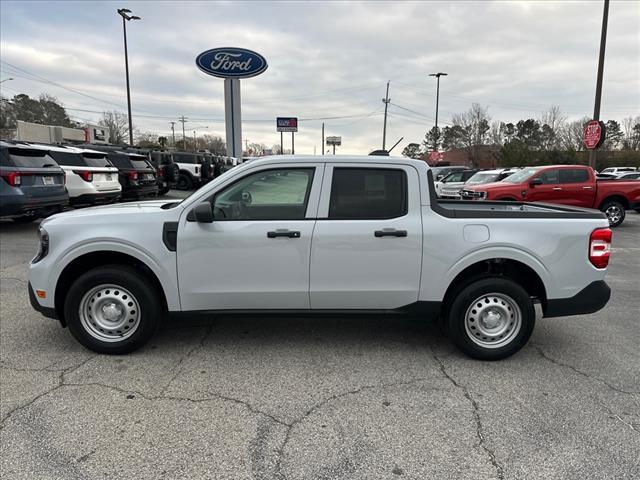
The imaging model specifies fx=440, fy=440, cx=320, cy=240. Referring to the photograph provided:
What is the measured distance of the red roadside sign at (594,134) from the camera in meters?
18.0

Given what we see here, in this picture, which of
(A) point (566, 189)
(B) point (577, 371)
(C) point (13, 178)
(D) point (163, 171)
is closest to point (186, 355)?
(B) point (577, 371)

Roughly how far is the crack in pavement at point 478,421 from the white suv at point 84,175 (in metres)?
10.2

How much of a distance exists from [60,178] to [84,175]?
4.73 ft

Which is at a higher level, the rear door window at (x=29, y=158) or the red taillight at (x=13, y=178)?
the rear door window at (x=29, y=158)

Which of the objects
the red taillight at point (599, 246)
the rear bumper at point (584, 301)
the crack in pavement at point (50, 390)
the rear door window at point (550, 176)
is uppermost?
the rear door window at point (550, 176)

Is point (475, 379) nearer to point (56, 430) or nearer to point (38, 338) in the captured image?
point (56, 430)

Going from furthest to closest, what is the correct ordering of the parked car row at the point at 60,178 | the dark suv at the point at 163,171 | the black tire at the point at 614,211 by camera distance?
the dark suv at the point at 163,171
the black tire at the point at 614,211
the parked car row at the point at 60,178

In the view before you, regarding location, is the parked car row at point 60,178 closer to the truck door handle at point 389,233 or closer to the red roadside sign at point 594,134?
the truck door handle at point 389,233

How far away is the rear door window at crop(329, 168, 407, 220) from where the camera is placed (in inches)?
146

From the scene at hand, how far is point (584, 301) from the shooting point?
12.4ft

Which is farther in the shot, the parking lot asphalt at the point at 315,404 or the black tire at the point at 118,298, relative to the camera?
the black tire at the point at 118,298

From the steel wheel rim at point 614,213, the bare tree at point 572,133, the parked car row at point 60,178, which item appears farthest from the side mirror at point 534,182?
the bare tree at point 572,133

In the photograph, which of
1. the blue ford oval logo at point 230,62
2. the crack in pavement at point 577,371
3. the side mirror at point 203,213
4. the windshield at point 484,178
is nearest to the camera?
the crack in pavement at point 577,371

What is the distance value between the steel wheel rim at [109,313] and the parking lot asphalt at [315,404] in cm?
23
